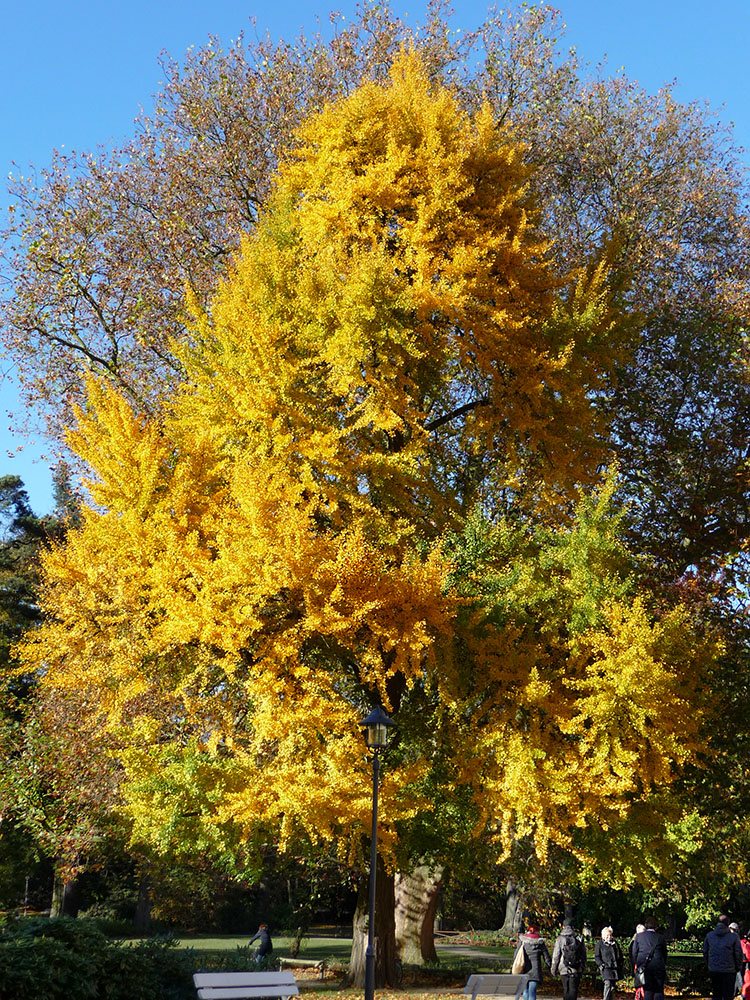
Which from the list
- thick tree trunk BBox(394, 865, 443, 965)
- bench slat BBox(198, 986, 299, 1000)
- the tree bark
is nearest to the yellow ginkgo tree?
bench slat BBox(198, 986, 299, 1000)

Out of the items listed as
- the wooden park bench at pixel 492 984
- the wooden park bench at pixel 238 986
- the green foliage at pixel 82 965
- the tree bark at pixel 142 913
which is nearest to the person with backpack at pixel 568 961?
the wooden park bench at pixel 492 984

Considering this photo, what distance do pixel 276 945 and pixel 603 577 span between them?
80.5 ft

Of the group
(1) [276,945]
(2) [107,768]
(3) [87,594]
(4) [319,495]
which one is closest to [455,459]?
(4) [319,495]

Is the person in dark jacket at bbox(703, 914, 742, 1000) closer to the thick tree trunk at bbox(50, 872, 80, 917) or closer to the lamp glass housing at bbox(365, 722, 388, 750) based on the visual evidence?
the lamp glass housing at bbox(365, 722, 388, 750)

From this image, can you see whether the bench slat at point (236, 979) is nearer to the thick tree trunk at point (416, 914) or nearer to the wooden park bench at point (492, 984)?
the wooden park bench at point (492, 984)

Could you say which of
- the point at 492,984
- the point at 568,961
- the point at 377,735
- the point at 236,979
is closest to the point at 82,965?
the point at 236,979

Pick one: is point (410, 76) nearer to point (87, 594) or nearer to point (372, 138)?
point (372, 138)

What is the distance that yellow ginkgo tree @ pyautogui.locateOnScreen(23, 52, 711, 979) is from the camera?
13.3 metres

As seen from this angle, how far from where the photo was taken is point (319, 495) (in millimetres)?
15484

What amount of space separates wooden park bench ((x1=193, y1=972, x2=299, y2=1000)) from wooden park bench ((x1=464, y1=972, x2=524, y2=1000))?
3.70 m

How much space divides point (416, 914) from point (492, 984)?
10555 millimetres

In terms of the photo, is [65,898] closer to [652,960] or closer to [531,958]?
[531,958]

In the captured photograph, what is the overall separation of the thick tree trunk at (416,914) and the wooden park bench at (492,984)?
9.31 m

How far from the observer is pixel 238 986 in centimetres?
904
